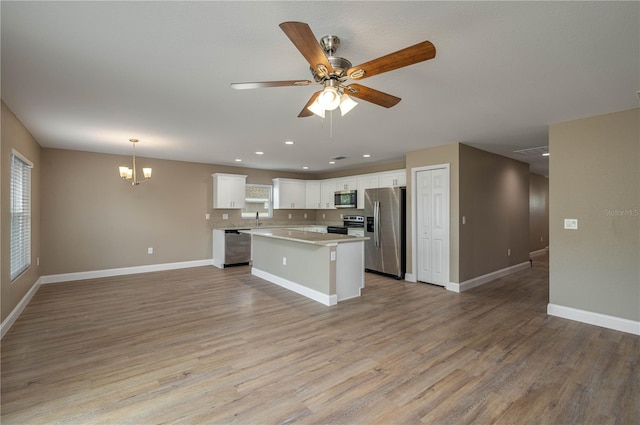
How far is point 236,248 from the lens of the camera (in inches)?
263

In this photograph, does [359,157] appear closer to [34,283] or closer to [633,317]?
[633,317]

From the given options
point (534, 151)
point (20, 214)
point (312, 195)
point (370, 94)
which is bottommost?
point (20, 214)

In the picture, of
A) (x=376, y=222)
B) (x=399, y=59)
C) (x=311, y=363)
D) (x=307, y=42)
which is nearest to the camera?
(x=307, y=42)

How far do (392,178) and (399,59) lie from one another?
4.73 metres

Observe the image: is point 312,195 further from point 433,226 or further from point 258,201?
point 433,226

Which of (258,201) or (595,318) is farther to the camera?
(258,201)

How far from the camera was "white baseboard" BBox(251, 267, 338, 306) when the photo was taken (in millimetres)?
4055

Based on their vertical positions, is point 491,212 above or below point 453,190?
below

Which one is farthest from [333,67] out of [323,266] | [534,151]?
[534,151]

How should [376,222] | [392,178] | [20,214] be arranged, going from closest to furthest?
[20,214] < [376,222] < [392,178]

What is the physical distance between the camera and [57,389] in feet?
7.04

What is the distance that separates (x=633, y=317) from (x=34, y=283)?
320 inches

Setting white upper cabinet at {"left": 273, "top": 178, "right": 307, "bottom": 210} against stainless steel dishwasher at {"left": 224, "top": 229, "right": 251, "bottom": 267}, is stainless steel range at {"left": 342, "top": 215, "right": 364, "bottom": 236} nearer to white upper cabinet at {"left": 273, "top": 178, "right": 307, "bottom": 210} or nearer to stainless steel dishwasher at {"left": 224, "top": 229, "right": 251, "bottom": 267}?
white upper cabinet at {"left": 273, "top": 178, "right": 307, "bottom": 210}

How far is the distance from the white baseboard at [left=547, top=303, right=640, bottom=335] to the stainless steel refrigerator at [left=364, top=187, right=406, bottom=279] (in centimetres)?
239
